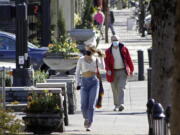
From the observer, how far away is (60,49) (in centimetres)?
2116

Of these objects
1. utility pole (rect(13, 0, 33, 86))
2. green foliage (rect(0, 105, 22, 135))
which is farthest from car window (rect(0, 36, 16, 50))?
green foliage (rect(0, 105, 22, 135))

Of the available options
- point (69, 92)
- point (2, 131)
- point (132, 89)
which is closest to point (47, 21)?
point (132, 89)

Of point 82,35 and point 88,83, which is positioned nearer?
point 88,83

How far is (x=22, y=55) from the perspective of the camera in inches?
770

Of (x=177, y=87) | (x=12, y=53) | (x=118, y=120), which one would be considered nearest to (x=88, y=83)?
(x=118, y=120)

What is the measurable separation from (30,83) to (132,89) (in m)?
5.78

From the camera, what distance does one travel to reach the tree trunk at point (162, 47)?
1172 centimetres

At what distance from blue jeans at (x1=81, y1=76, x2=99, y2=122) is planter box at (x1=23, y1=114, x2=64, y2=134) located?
3.29 feet

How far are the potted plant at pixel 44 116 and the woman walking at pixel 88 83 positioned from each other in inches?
36.2

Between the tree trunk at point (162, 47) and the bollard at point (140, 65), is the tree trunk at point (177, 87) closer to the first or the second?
the tree trunk at point (162, 47)

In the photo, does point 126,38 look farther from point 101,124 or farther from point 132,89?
point 101,124

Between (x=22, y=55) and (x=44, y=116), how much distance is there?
520 cm

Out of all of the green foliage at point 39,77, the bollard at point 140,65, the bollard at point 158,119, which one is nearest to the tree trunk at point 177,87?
the bollard at point 158,119

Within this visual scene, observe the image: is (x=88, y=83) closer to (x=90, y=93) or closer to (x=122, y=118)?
(x=90, y=93)
